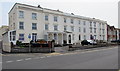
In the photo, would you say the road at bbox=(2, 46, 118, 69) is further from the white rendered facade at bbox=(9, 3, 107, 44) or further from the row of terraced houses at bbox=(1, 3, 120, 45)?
the white rendered facade at bbox=(9, 3, 107, 44)

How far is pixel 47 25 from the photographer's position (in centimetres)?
3862

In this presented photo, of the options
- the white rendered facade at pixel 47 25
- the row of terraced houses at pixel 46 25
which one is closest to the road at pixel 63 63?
the row of terraced houses at pixel 46 25

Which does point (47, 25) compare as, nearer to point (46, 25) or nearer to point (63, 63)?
point (46, 25)

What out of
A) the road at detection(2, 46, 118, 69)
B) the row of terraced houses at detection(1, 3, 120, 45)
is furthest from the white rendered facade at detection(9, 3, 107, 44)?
the road at detection(2, 46, 118, 69)

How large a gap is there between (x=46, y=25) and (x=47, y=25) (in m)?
0.26

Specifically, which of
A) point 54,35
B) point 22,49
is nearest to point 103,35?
point 54,35

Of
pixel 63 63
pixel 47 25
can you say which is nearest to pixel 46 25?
pixel 47 25

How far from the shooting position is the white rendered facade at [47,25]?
33.7m

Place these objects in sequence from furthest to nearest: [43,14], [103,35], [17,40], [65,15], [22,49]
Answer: [103,35]
[65,15]
[43,14]
[17,40]
[22,49]

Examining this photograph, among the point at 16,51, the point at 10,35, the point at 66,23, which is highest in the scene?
Result: the point at 66,23

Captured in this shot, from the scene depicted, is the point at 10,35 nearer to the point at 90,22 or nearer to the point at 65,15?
the point at 65,15

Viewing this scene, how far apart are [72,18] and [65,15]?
3.08 metres

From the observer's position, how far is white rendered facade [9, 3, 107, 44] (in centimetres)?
3366

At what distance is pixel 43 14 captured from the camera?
37.8 metres
